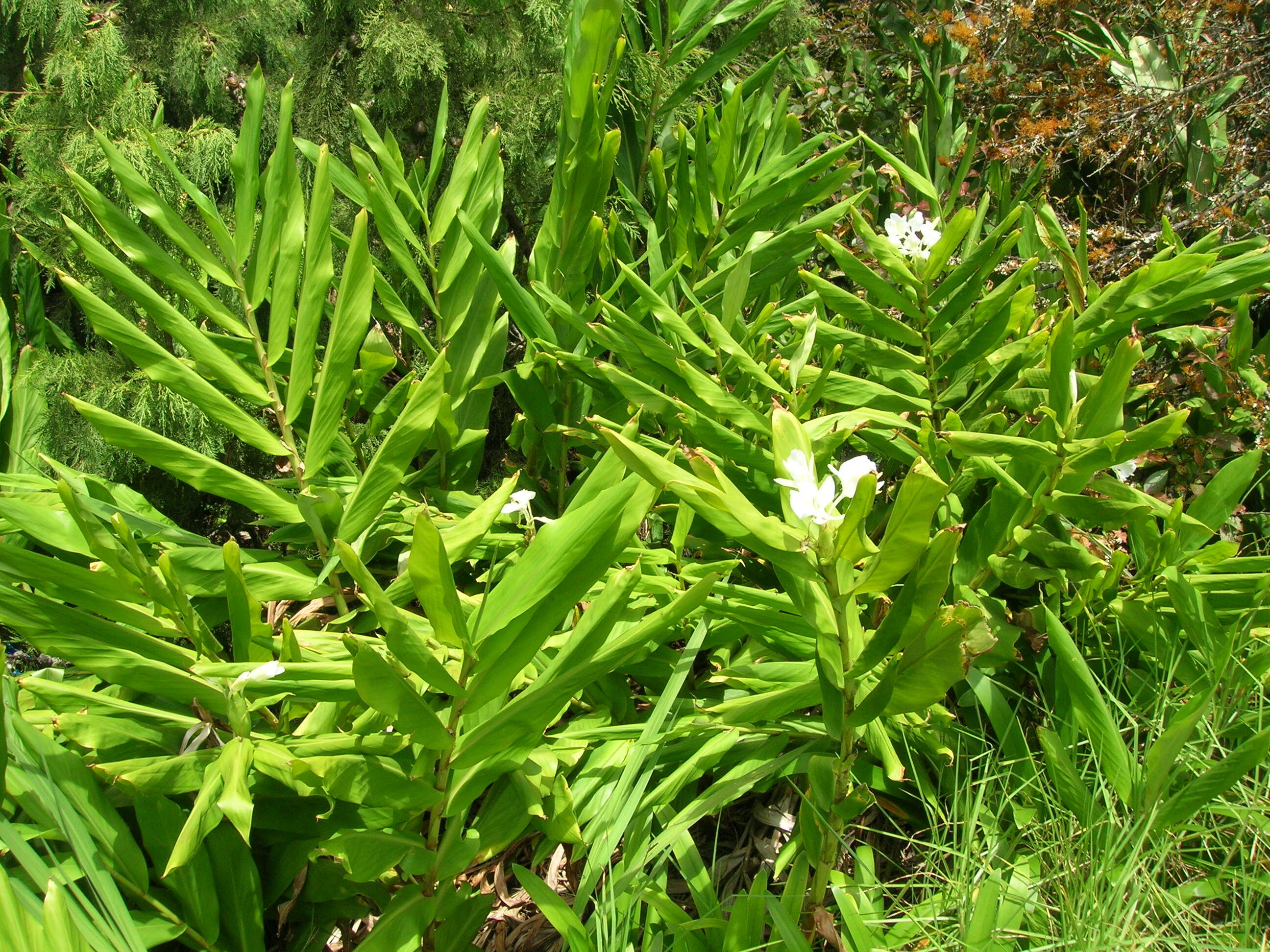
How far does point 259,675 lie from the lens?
83 centimetres

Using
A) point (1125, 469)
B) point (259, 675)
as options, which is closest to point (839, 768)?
point (259, 675)

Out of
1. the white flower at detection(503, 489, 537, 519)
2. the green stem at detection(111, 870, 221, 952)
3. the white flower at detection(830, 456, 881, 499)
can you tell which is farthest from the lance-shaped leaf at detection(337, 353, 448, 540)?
the white flower at detection(830, 456, 881, 499)

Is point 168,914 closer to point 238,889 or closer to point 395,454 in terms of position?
point 238,889

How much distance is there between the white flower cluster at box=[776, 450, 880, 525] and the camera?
73cm

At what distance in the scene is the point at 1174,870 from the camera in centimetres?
103

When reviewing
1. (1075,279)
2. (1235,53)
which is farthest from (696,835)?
(1235,53)

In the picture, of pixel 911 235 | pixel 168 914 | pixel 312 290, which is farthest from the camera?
pixel 911 235

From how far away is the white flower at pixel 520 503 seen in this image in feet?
3.65

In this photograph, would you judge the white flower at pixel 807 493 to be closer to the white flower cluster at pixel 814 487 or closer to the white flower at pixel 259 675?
the white flower cluster at pixel 814 487

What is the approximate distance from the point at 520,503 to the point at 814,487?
50 centimetres

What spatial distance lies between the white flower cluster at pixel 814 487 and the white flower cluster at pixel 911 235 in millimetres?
735

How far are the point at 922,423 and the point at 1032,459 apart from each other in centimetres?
21

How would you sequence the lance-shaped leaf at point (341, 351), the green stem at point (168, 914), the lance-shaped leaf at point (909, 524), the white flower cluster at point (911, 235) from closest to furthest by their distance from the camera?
the lance-shaped leaf at point (909, 524) < the green stem at point (168, 914) < the lance-shaped leaf at point (341, 351) < the white flower cluster at point (911, 235)

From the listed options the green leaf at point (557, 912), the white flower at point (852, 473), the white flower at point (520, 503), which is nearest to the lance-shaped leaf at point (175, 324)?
the white flower at point (520, 503)
